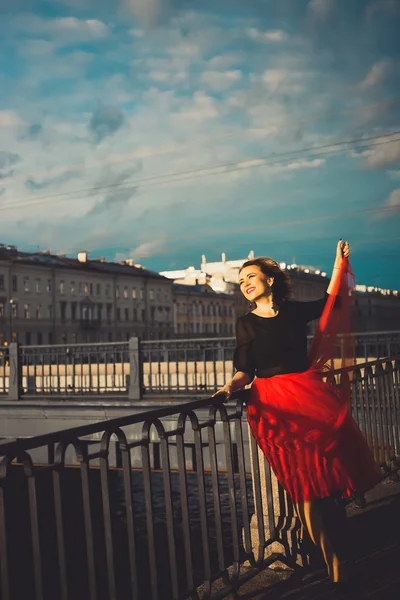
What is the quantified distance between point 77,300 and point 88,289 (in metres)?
2.45

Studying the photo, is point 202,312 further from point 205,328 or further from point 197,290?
point 197,290

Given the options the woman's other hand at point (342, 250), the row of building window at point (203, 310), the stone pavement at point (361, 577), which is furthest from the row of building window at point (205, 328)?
the woman's other hand at point (342, 250)

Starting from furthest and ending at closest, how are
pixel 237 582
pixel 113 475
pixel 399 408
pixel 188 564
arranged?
pixel 113 475, pixel 399 408, pixel 237 582, pixel 188 564

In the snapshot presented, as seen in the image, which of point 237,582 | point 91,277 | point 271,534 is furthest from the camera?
point 91,277

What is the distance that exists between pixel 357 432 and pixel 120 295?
300 feet

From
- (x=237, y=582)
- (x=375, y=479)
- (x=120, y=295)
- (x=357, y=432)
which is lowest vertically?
(x=237, y=582)

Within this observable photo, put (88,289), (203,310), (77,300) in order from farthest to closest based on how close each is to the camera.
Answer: (203,310), (88,289), (77,300)

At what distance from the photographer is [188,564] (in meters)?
3.82

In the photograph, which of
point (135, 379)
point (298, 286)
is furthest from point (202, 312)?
point (135, 379)

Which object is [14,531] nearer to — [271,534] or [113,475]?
[113,475]

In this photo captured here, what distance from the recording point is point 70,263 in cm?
8944

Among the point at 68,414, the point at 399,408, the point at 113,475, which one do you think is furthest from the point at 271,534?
the point at 113,475

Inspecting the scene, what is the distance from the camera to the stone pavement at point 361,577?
4.06m

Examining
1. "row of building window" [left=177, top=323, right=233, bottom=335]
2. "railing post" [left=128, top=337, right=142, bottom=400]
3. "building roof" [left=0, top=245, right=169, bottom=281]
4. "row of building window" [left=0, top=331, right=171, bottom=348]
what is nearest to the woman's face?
"railing post" [left=128, top=337, right=142, bottom=400]
